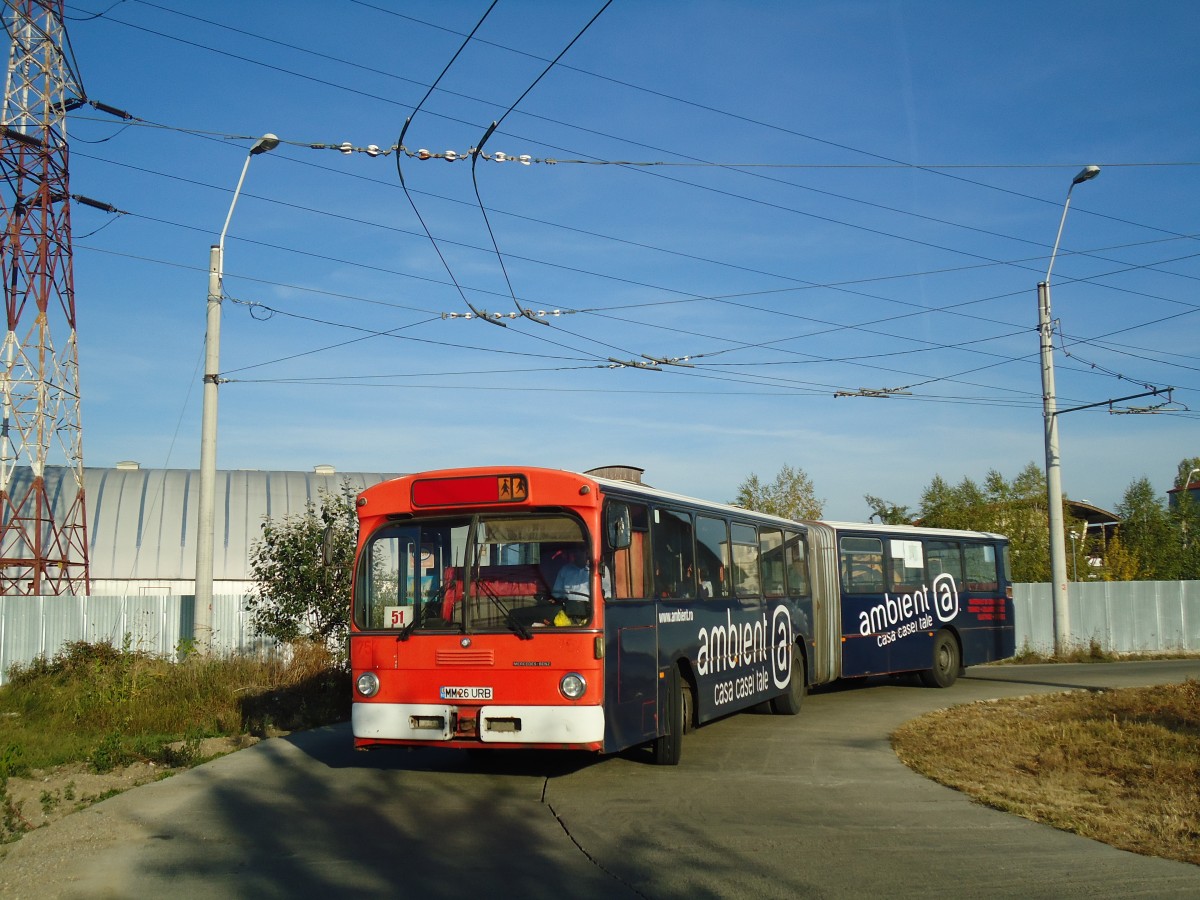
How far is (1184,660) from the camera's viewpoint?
96.2ft

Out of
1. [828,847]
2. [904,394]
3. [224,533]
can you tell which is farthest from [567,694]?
[224,533]

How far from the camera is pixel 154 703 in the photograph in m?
16.1

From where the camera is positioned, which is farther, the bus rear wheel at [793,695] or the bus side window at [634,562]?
the bus rear wheel at [793,695]

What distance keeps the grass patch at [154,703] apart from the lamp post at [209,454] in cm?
73

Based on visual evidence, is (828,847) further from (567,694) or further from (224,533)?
(224,533)

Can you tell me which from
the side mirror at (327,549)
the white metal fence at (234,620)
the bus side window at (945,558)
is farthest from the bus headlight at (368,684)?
the bus side window at (945,558)

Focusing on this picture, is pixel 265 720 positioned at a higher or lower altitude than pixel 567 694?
lower

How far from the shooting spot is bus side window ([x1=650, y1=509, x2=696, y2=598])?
1177 centimetres

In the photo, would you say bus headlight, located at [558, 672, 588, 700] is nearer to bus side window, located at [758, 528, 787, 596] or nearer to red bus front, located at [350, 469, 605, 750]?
red bus front, located at [350, 469, 605, 750]

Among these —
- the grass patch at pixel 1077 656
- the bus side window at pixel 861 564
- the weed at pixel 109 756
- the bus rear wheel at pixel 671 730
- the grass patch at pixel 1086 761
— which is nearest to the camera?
the grass patch at pixel 1086 761

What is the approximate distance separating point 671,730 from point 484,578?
9.27 ft

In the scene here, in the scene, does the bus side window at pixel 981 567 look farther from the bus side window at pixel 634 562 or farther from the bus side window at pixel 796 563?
the bus side window at pixel 634 562

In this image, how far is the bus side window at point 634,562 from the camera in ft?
34.5

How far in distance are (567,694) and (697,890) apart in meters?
3.20
